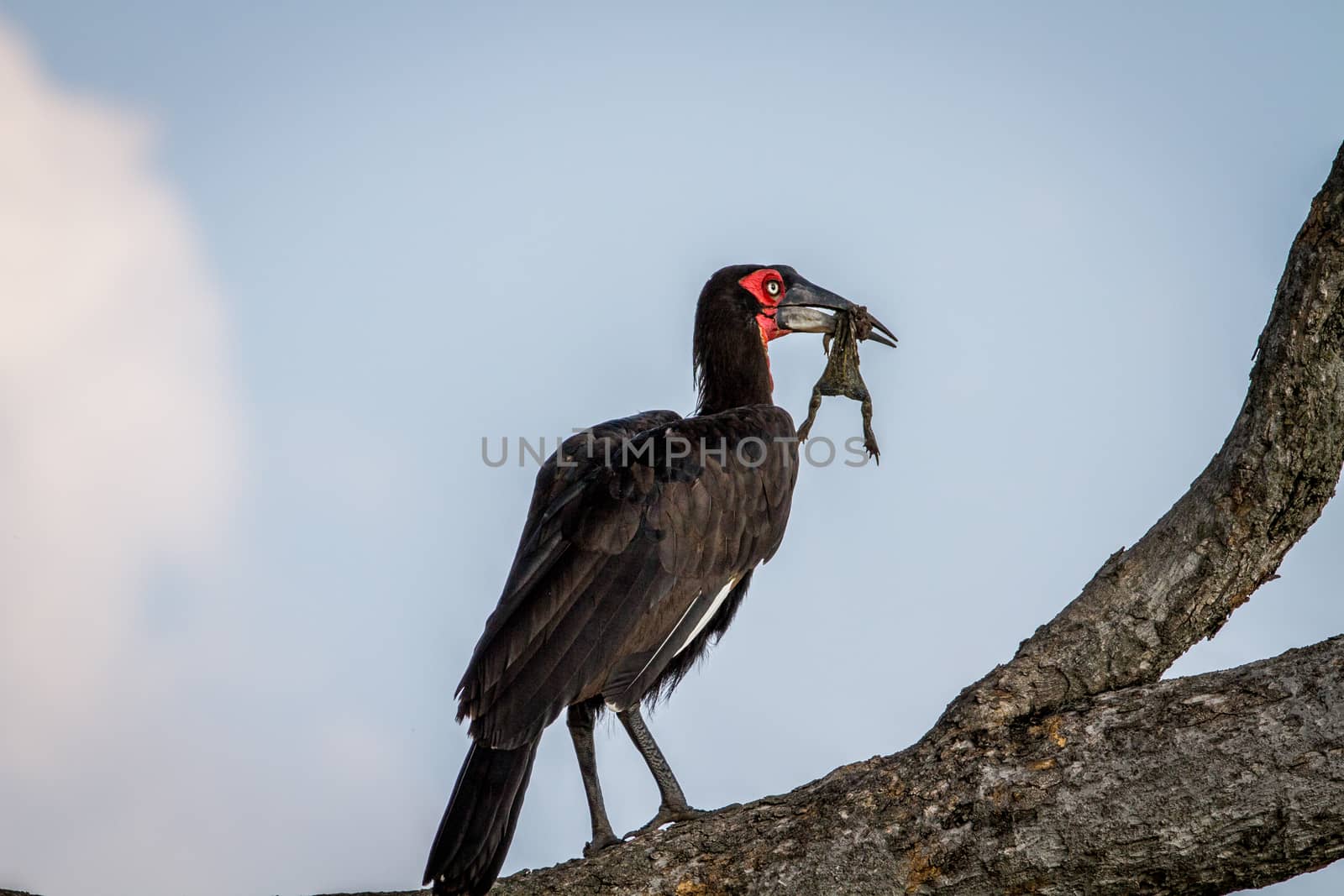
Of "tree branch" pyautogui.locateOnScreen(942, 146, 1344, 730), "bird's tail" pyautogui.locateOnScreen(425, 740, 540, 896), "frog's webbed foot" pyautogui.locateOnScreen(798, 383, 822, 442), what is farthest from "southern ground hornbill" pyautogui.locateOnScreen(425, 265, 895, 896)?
"tree branch" pyautogui.locateOnScreen(942, 146, 1344, 730)

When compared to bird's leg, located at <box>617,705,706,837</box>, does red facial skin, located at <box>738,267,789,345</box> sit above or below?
above

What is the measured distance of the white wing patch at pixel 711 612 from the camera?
497cm

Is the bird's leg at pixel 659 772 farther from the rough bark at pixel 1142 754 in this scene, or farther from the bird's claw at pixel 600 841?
the rough bark at pixel 1142 754

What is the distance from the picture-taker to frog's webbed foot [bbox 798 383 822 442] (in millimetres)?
6129

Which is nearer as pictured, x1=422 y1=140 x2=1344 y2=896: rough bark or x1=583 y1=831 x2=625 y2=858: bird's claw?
x1=422 y1=140 x2=1344 y2=896: rough bark

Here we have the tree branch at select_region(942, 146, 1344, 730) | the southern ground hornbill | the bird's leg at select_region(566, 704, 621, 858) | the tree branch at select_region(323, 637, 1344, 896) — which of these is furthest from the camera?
the bird's leg at select_region(566, 704, 621, 858)

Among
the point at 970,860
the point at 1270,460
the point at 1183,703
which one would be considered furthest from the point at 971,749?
the point at 1270,460

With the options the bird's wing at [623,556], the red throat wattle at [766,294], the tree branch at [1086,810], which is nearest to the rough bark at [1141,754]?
the tree branch at [1086,810]

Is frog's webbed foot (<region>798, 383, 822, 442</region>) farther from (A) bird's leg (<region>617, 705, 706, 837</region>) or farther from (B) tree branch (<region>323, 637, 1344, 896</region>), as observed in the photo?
(B) tree branch (<region>323, 637, 1344, 896</region>)

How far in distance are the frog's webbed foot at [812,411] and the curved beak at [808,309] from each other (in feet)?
1.00

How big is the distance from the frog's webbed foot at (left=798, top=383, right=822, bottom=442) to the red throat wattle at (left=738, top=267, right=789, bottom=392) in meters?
0.21

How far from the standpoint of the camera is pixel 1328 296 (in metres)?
3.66

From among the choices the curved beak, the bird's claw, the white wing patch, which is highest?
the curved beak

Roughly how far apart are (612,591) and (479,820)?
105 cm
